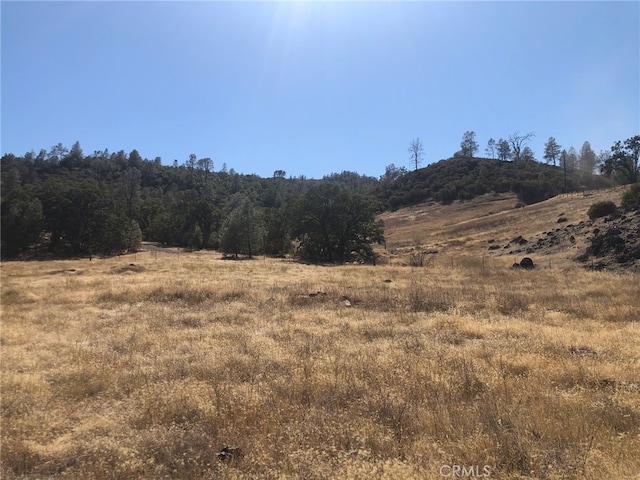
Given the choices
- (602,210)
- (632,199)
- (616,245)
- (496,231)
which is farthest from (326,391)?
(496,231)

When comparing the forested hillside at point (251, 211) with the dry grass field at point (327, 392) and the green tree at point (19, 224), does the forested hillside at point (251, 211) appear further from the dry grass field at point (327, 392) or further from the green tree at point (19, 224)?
the dry grass field at point (327, 392)

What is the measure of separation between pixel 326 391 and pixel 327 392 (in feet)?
0.15

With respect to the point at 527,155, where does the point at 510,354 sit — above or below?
below

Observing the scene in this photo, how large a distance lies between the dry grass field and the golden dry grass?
3cm

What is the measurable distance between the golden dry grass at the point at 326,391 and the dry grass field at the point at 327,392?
3 centimetres

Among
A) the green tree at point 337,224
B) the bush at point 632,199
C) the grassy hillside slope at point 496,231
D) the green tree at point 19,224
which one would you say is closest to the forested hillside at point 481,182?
the grassy hillside slope at point 496,231

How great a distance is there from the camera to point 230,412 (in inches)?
250

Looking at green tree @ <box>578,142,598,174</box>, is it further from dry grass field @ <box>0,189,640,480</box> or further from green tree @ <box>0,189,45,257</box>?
green tree @ <box>0,189,45,257</box>

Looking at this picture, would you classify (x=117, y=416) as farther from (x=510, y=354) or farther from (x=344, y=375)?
(x=510, y=354)

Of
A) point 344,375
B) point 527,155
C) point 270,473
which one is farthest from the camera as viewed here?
point 527,155

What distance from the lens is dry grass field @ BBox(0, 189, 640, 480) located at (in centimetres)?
487

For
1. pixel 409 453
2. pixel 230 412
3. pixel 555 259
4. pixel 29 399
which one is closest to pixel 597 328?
pixel 409 453

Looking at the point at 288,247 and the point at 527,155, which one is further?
the point at 527,155

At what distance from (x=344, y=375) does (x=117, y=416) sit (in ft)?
12.9
